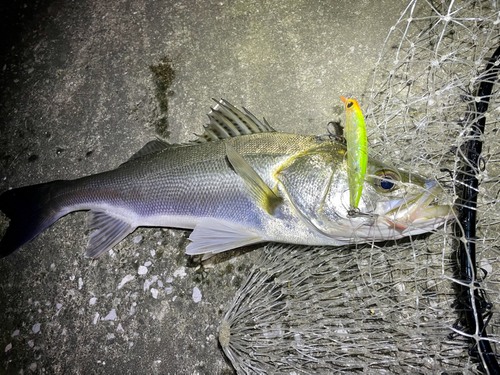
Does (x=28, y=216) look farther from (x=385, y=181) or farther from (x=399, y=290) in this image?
(x=399, y=290)

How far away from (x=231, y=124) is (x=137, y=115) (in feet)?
3.18

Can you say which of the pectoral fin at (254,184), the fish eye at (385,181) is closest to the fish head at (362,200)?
the fish eye at (385,181)

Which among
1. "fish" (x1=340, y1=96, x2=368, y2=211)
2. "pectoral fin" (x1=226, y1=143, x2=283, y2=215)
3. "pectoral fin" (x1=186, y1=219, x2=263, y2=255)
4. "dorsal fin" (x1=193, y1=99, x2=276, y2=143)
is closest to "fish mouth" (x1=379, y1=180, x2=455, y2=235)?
"fish" (x1=340, y1=96, x2=368, y2=211)

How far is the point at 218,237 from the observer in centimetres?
203

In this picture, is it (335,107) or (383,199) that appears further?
(335,107)

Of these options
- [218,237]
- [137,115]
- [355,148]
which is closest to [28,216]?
[137,115]

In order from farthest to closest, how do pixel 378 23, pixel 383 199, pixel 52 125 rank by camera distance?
pixel 52 125
pixel 378 23
pixel 383 199

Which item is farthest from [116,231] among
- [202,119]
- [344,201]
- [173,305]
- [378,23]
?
[378,23]

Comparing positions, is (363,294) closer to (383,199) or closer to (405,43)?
(383,199)

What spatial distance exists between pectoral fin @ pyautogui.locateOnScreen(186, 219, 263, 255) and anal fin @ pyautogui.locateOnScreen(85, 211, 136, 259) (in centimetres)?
57

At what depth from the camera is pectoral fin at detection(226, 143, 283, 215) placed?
188cm

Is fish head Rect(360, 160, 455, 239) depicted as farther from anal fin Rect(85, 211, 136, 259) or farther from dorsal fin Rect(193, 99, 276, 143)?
anal fin Rect(85, 211, 136, 259)

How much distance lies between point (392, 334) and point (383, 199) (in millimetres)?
755

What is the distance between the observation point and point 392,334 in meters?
1.80
